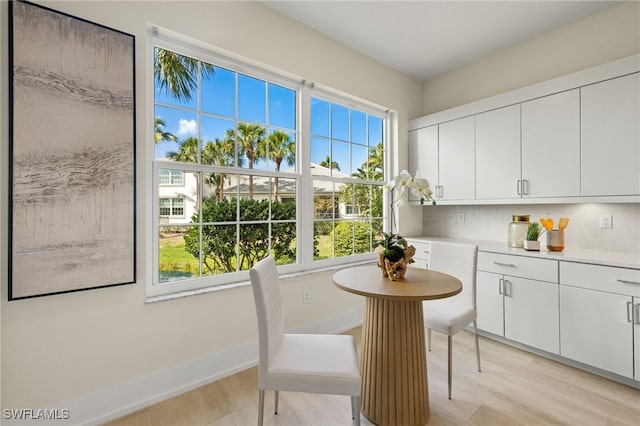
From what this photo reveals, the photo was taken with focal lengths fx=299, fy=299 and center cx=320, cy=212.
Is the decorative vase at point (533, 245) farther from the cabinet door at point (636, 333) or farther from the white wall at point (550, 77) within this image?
the cabinet door at point (636, 333)

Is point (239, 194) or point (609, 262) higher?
point (239, 194)

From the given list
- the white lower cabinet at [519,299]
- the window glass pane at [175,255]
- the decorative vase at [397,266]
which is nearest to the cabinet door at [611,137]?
the white lower cabinet at [519,299]

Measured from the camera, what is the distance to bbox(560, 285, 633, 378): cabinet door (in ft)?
6.69

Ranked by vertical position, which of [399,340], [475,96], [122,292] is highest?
[475,96]

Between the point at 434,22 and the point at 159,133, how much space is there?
96.5 inches

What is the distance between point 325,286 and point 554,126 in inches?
96.8

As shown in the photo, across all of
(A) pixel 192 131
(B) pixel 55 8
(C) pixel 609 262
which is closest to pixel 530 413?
(C) pixel 609 262

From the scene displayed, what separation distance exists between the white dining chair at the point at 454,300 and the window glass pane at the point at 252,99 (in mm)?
1868

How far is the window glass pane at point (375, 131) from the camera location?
351 centimetres

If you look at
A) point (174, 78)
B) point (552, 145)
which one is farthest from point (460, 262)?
point (174, 78)

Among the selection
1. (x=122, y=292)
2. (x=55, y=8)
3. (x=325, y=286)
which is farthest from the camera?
(x=325, y=286)

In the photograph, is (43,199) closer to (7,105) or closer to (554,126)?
(7,105)

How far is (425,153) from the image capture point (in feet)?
11.8

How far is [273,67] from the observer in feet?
8.13
